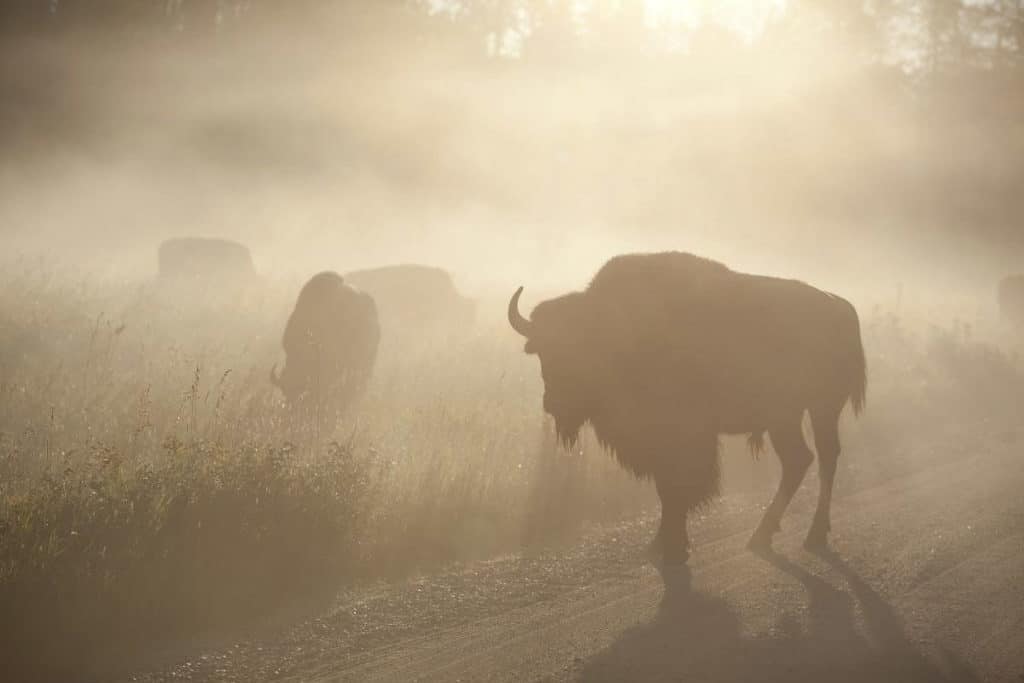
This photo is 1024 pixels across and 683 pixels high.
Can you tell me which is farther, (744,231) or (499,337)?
(744,231)

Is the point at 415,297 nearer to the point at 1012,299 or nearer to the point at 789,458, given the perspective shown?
the point at 789,458

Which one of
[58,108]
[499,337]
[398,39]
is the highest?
[398,39]

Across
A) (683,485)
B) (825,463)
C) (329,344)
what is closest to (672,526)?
(683,485)

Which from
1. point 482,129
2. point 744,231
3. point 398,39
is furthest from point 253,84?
point 744,231

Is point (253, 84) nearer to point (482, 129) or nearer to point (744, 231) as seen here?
point (482, 129)

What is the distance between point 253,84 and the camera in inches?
1210

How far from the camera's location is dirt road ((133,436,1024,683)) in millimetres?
4262

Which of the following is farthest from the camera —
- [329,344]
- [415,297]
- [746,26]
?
[746,26]

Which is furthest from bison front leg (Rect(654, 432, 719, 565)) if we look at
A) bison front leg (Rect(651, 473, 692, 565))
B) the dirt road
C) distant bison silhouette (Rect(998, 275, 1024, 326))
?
distant bison silhouette (Rect(998, 275, 1024, 326))

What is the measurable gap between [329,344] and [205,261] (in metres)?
8.83

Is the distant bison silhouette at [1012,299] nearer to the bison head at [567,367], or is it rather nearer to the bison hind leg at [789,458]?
the bison hind leg at [789,458]

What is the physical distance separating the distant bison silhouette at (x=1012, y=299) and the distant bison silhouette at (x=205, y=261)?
19.1 meters

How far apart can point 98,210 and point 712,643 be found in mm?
28133

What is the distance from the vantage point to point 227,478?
5.82 meters
